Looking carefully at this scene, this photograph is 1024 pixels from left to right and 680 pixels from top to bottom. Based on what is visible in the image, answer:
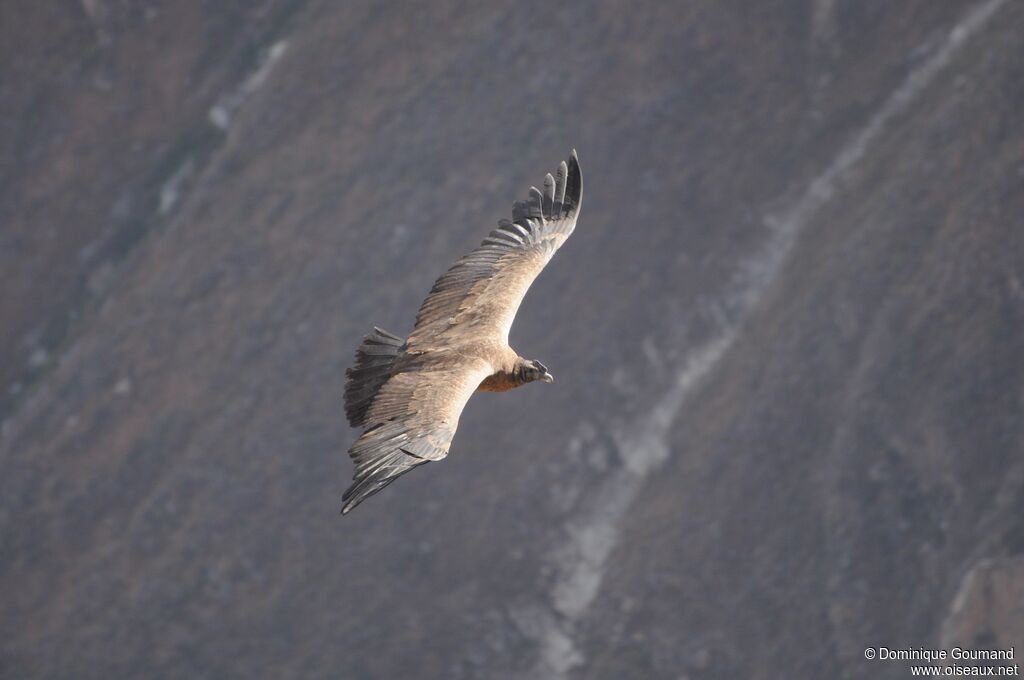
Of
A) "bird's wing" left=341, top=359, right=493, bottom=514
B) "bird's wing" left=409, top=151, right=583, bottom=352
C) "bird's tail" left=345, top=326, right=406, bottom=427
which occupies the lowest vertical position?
"bird's wing" left=341, top=359, right=493, bottom=514

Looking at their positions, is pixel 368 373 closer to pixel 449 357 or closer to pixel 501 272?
pixel 449 357

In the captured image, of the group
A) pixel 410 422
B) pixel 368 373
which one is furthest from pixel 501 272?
pixel 410 422

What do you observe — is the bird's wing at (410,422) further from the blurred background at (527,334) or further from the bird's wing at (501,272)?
the blurred background at (527,334)

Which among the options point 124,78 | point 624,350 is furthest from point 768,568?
point 124,78

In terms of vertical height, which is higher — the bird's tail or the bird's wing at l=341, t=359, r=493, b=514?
the bird's tail

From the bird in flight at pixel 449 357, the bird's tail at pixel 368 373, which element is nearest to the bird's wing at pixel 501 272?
the bird in flight at pixel 449 357

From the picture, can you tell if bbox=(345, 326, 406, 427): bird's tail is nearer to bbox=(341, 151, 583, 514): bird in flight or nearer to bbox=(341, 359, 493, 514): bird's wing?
bbox=(341, 151, 583, 514): bird in flight

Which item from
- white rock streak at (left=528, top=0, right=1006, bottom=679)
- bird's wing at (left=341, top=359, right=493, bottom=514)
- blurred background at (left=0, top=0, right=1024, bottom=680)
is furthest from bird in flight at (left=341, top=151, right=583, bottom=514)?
white rock streak at (left=528, top=0, right=1006, bottom=679)
